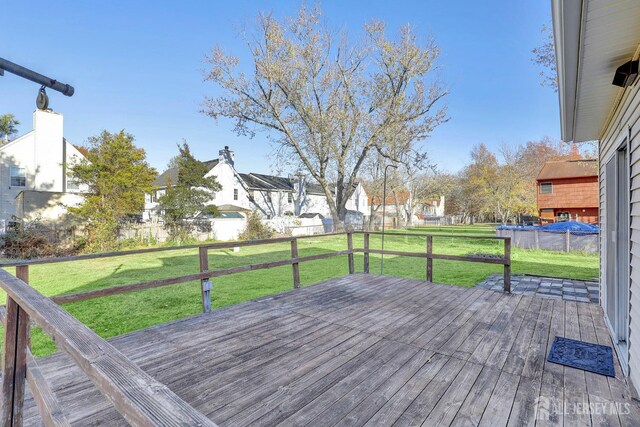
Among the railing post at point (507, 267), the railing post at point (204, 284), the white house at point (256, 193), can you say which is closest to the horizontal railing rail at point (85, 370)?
the railing post at point (204, 284)

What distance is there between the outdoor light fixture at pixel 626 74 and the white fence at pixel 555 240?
35.9 feet

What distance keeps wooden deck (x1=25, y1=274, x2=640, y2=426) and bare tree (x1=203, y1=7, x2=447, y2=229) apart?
13.0 meters

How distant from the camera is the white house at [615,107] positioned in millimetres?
1738

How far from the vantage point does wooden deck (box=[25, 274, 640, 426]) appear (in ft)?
6.48

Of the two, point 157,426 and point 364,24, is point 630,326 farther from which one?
point 364,24

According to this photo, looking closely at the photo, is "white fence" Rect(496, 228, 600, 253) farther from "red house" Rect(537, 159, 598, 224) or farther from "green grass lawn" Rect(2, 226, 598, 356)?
"red house" Rect(537, 159, 598, 224)

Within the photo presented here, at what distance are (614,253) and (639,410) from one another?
1.76 metres

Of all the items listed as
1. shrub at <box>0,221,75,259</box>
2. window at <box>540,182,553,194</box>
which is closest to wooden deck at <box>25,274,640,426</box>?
shrub at <box>0,221,75,259</box>

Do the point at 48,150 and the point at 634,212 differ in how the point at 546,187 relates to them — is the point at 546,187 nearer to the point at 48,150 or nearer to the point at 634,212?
the point at 634,212

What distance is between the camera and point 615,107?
10.1ft

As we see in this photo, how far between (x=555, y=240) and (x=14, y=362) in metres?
14.5

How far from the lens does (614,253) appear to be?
3.23 metres

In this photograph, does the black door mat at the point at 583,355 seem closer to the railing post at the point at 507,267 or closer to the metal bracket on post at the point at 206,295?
the railing post at the point at 507,267

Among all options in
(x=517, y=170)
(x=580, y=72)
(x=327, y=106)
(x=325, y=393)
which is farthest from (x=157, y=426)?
(x=517, y=170)
